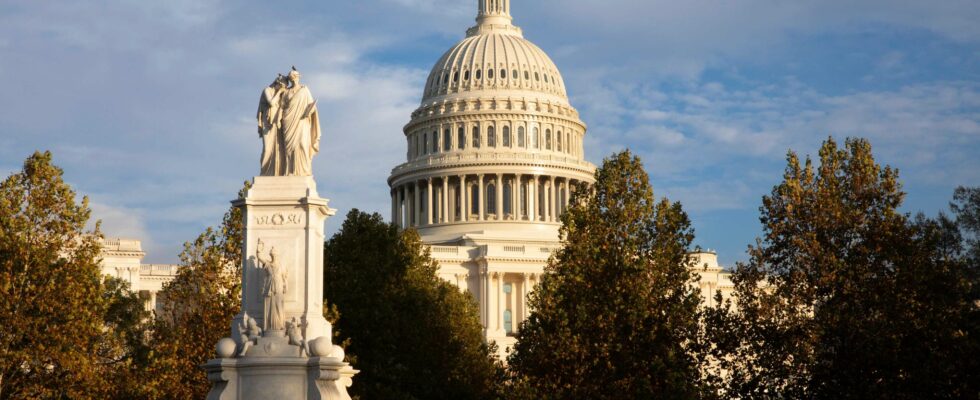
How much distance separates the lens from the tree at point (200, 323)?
46812 mm

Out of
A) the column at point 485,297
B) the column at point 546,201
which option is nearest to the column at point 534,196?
the column at point 546,201

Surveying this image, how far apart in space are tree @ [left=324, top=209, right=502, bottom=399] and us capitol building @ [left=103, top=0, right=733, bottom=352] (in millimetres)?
81440

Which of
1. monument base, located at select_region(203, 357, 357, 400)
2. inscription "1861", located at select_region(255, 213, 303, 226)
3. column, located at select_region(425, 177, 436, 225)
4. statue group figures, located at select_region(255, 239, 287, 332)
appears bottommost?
monument base, located at select_region(203, 357, 357, 400)

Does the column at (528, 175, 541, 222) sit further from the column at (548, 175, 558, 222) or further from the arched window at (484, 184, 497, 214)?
the arched window at (484, 184, 497, 214)

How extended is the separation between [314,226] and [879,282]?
782 inches

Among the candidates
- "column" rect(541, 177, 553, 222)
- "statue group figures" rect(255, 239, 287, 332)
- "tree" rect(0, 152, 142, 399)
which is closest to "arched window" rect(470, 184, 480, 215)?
"column" rect(541, 177, 553, 222)

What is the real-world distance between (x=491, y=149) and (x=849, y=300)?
12117cm

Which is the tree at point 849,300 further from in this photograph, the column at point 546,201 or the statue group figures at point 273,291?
the column at point 546,201

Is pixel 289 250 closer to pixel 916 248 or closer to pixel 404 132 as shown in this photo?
pixel 916 248

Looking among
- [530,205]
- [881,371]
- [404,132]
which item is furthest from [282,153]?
[404,132]

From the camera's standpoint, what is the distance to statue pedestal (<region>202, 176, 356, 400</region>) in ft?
108

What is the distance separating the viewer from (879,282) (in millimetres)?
45656

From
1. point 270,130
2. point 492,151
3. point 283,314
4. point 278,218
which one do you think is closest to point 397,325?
point 270,130

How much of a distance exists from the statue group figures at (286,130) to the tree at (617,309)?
13.8 m
